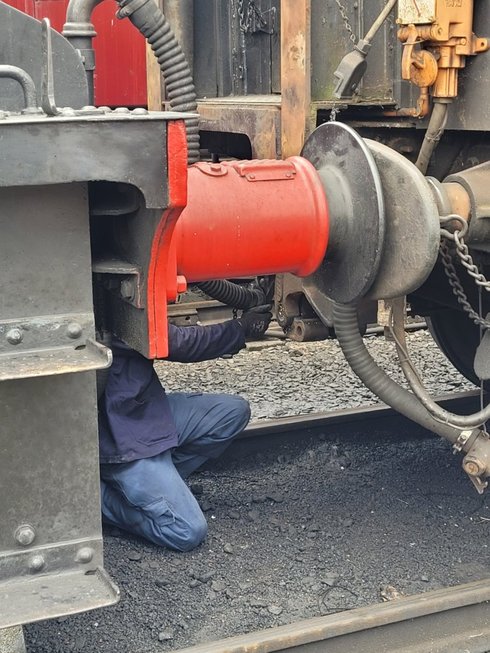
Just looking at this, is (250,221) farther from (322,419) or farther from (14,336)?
(322,419)

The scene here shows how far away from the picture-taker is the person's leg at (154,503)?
3.29 meters

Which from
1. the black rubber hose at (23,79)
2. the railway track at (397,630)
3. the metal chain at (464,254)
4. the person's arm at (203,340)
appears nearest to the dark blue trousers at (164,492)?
the person's arm at (203,340)

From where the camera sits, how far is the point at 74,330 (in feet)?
6.86

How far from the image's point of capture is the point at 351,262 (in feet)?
8.52

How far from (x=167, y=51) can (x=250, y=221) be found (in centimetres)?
83

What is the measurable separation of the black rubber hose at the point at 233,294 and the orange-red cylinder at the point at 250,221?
0.78m

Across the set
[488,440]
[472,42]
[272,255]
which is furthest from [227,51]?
[488,440]

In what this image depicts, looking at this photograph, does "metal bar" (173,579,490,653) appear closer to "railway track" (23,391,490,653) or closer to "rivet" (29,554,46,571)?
"railway track" (23,391,490,653)

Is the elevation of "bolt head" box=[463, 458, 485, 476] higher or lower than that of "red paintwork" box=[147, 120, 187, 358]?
lower

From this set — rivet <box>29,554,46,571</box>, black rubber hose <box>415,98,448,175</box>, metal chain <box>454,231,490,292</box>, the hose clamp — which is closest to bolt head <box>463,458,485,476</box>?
metal chain <box>454,231,490,292</box>

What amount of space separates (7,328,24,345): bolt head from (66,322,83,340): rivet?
4.0 inches

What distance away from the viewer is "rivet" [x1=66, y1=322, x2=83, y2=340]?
209 centimetres

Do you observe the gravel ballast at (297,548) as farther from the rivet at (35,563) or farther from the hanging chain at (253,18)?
the hanging chain at (253,18)

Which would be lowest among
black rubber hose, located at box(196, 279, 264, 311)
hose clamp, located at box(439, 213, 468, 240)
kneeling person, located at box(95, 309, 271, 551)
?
kneeling person, located at box(95, 309, 271, 551)
